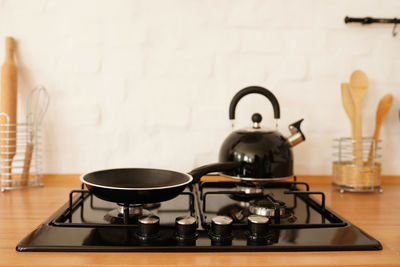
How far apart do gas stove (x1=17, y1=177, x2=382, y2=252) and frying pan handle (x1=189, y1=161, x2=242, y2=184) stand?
52mm

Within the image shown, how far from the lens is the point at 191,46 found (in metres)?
1.17

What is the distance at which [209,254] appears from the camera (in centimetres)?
60

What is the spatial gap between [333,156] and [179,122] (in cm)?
52

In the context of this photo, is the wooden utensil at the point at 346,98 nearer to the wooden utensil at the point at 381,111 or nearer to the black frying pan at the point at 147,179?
the wooden utensil at the point at 381,111

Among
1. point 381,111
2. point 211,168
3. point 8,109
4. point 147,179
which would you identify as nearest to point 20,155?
point 8,109

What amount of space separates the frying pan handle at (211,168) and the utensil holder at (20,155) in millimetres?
519

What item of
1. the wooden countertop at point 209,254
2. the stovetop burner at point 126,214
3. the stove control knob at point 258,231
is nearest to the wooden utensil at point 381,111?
the wooden countertop at point 209,254

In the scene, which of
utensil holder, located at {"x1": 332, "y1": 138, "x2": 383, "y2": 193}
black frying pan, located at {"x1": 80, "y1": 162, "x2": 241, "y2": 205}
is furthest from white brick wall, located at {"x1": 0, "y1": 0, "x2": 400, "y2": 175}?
black frying pan, located at {"x1": 80, "y1": 162, "x2": 241, "y2": 205}

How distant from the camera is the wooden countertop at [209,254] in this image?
569 millimetres

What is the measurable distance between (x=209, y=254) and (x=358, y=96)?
79 centimetres

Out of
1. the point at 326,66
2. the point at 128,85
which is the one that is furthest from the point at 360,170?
the point at 128,85

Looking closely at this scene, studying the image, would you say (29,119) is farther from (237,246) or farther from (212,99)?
(237,246)

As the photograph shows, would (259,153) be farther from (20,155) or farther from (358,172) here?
(20,155)

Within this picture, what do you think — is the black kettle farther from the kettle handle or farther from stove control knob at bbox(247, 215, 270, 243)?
stove control knob at bbox(247, 215, 270, 243)
